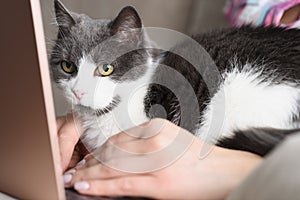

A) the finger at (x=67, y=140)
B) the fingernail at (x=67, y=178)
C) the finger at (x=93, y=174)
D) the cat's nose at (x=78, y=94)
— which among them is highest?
the cat's nose at (x=78, y=94)

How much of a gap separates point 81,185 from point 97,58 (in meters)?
0.15

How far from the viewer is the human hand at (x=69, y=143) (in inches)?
19.9

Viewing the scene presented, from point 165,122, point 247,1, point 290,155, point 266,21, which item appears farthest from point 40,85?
point 247,1

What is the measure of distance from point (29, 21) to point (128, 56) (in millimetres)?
138

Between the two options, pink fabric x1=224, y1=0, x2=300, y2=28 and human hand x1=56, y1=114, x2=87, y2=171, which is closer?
human hand x1=56, y1=114, x2=87, y2=171

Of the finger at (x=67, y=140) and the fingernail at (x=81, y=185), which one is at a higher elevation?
the finger at (x=67, y=140)

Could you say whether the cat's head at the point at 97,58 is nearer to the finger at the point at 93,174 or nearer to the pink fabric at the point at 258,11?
the finger at the point at 93,174

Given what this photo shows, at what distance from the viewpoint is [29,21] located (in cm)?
44

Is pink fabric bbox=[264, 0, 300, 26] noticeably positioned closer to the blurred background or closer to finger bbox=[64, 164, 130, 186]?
the blurred background

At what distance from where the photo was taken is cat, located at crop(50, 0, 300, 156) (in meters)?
0.51

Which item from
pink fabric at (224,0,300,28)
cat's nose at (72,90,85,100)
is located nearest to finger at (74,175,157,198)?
cat's nose at (72,90,85,100)

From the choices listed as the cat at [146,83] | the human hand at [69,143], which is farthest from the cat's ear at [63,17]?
the human hand at [69,143]

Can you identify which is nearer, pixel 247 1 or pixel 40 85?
pixel 40 85

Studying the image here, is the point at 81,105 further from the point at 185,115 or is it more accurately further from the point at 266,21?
the point at 266,21
